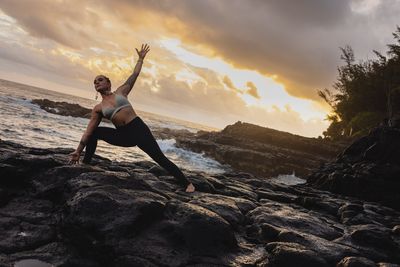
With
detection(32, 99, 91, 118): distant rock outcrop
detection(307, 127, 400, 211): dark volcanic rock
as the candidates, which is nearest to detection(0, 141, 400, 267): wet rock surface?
detection(307, 127, 400, 211): dark volcanic rock

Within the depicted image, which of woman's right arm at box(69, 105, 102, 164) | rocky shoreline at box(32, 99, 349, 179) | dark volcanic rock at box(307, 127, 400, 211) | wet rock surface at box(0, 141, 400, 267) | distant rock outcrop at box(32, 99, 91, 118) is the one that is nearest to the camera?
wet rock surface at box(0, 141, 400, 267)

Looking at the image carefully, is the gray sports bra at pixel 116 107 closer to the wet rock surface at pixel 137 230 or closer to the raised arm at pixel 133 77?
the raised arm at pixel 133 77

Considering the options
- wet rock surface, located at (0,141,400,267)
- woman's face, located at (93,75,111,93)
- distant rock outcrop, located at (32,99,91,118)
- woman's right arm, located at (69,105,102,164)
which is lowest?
distant rock outcrop, located at (32,99,91,118)

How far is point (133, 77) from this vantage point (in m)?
8.02

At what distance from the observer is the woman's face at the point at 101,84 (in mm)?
7199

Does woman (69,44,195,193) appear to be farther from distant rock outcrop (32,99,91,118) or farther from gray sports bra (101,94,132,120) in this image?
distant rock outcrop (32,99,91,118)

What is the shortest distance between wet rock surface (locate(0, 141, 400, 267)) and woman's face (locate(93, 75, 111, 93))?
1.64 meters

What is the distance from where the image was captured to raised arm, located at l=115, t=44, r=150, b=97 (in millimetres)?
7613

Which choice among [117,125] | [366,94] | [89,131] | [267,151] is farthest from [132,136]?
[366,94]

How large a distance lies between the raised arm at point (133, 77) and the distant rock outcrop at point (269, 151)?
27.4m

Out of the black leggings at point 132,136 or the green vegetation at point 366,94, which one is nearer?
the black leggings at point 132,136

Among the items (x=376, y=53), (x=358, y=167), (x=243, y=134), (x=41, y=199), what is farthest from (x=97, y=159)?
(x=376, y=53)

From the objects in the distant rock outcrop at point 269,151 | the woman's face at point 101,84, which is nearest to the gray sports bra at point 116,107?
the woman's face at point 101,84

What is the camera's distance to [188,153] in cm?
3931
